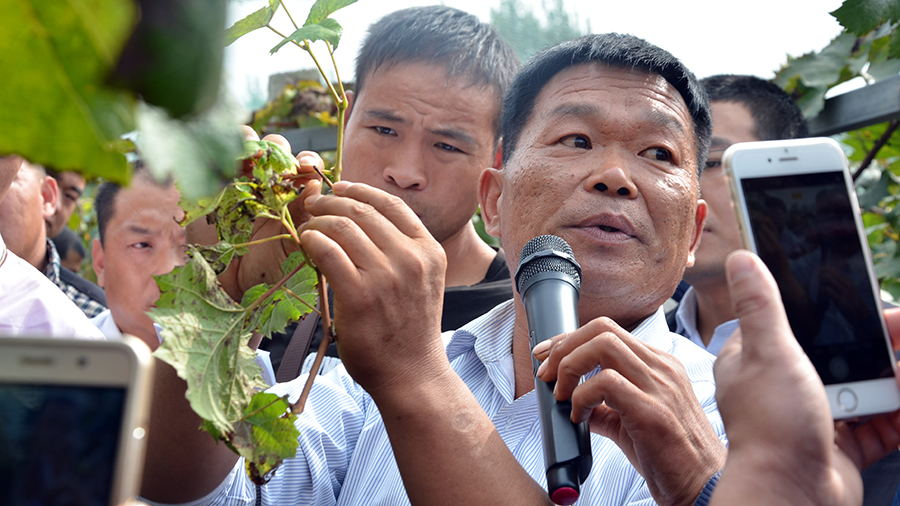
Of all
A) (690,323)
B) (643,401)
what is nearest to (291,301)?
(643,401)

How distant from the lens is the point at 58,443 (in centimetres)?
56

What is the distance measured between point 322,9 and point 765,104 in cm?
223

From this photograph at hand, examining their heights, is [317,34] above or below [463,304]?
above

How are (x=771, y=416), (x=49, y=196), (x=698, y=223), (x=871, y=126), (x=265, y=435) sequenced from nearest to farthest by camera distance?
1. (x=771, y=416)
2. (x=265, y=435)
3. (x=698, y=223)
4. (x=871, y=126)
5. (x=49, y=196)

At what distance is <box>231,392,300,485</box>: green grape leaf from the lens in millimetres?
974

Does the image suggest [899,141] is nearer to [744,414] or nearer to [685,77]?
[685,77]

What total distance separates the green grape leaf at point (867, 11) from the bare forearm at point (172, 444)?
1483mm

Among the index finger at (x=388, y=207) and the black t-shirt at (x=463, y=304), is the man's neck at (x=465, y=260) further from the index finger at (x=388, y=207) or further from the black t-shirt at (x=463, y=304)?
the index finger at (x=388, y=207)

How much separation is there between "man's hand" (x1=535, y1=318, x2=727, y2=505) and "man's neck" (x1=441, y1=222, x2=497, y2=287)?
1.37 meters

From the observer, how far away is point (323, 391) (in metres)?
1.77

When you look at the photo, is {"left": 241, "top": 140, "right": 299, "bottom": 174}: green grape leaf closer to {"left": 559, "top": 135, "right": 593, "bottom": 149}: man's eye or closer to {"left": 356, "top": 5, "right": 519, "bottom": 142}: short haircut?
{"left": 559, "top": 135, "right": 593, "bottom": 149}: man's eye

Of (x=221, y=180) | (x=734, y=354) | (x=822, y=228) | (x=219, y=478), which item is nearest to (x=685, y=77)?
(x=822, y=228)

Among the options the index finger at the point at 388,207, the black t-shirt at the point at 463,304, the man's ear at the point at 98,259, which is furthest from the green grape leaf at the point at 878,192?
the man's ear at the point at 98,259

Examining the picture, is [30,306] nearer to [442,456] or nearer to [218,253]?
[218,253]
